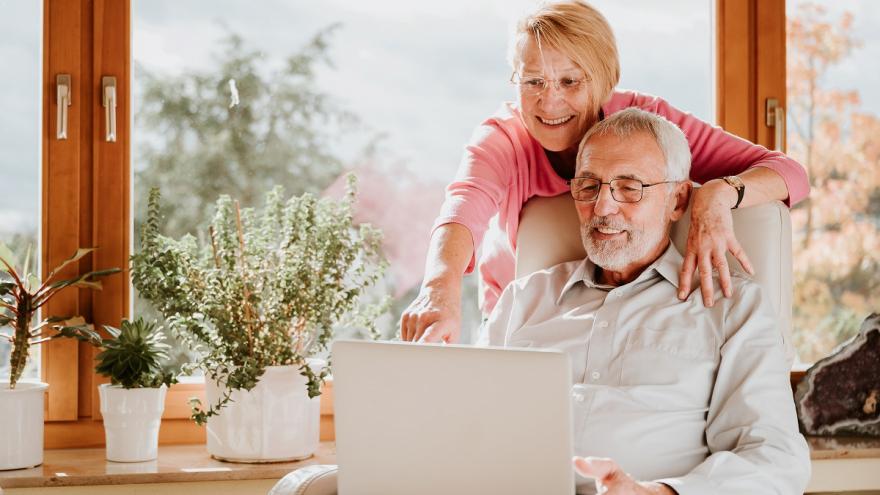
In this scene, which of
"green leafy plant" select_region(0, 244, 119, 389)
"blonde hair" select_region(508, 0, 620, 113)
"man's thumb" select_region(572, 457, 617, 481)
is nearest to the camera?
"man's thumb" select_region(572, 457, 617, 481)

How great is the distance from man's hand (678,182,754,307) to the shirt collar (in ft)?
0.08

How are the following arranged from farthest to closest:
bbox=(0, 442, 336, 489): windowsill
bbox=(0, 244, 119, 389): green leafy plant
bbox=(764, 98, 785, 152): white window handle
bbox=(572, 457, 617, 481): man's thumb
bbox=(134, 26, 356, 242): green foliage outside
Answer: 1. bbox=(764, 98, 785, 152): white window handle
2. bbox=(134, 26, 356, 242): green foliage outside
3. bbox=(0, 244, 119, 389): green leafy plant
4. bbox=(0, 442, 336, 489): windowsill
5. bbox=(572, 457, 617, 481): man's thumb

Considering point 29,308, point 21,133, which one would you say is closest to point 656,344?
point 29,308

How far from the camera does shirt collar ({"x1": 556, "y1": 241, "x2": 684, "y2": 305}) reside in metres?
1.94

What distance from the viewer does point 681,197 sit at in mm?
1992

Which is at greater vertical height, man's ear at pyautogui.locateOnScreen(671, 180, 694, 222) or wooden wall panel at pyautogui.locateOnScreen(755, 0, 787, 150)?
wooden wall panel at pyautogui.locateOnScreen(755, 0, 787, 150)

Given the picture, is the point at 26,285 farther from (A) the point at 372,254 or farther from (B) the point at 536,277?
(B) the point at 536,277

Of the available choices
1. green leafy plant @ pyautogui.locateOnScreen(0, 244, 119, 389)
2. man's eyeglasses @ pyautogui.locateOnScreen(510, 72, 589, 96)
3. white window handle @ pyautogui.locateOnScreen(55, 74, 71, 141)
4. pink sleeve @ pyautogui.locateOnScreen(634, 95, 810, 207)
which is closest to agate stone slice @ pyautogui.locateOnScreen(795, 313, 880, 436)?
pink sleeve @ pyautogui.locateOnScreen(634, 95, 810, 207)

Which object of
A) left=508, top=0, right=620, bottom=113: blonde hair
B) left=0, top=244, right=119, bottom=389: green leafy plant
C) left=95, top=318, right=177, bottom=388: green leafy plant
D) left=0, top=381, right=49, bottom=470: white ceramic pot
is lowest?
left=0, top=381, right=49, bottom=470: white ceramic pot

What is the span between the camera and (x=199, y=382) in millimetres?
2730

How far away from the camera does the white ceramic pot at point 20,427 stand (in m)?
2.35

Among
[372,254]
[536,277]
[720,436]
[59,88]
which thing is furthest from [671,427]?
[59,88]

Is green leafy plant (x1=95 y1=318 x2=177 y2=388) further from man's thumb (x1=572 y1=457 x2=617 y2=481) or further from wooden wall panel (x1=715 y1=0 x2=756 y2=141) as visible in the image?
wooden wall panel (x1=715 y1=0 x2=756 y2=141)

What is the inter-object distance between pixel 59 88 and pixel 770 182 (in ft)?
5.97
